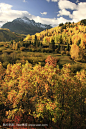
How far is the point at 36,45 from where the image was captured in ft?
385

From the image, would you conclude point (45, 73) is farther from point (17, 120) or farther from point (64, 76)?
point (17, 120)

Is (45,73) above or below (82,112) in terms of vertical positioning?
above

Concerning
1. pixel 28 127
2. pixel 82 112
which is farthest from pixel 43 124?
pixel 82 112

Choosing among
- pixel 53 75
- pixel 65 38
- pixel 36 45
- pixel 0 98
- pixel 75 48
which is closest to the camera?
pixel 53 75

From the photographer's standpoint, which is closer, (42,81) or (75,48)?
(42,81)

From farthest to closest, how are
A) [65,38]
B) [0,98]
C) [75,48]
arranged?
[65,38] → [75,48] → [0,98]

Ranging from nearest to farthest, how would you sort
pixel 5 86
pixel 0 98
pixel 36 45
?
pixel 0 98
pixel 5 86
pixel 36 45

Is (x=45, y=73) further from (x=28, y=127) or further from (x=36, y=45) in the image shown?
(x=36, y=45)

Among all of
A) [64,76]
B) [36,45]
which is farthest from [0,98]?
[36,45]

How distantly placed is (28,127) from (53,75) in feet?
31.7

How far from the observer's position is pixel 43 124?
53.6 ft

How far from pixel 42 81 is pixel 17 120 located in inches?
339

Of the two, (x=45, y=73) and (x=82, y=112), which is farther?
(x=82, y=112)

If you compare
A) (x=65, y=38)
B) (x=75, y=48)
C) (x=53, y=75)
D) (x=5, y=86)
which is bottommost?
(x=5, y=86)
